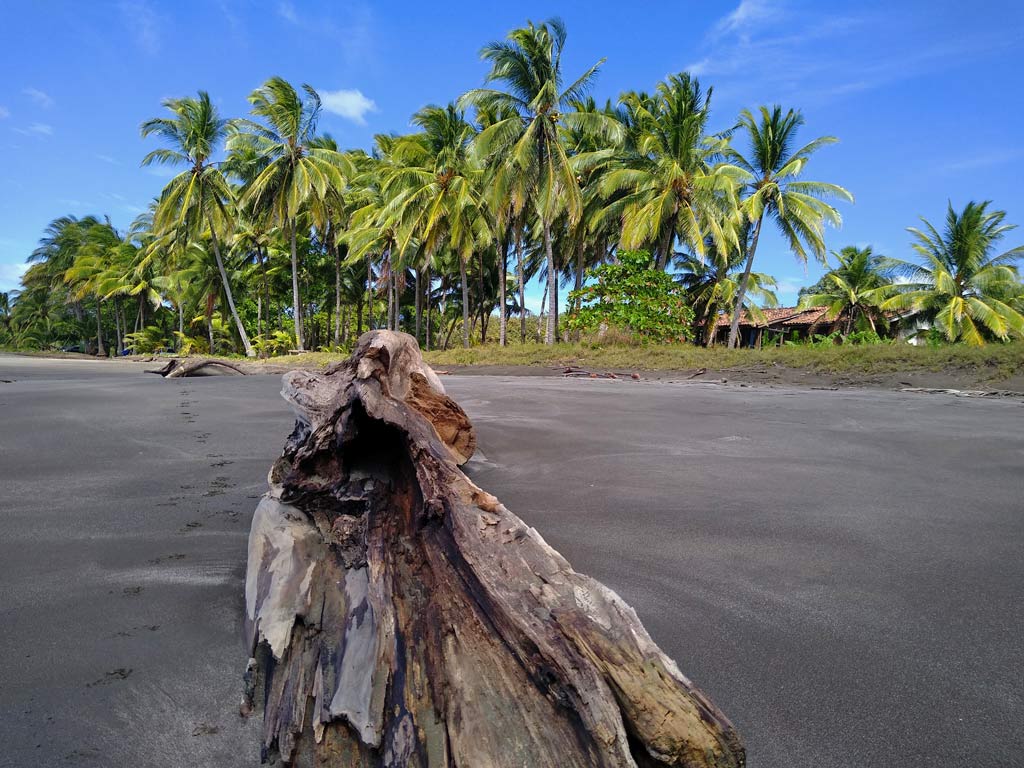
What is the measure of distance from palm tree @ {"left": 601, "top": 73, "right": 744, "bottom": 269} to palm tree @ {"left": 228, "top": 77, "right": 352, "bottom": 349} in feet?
37.6

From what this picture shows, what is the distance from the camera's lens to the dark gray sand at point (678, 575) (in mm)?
1573

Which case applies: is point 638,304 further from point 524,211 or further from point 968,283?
point 968,283

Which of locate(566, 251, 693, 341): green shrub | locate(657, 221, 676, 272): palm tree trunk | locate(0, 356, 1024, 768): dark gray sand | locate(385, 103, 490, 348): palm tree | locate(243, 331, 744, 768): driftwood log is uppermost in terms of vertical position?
locate(385, 103, 490, 348): palm tree

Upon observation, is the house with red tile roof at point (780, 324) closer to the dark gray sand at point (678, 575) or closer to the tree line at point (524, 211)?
the tree line at point (524, 211)

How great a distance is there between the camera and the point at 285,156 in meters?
23.6

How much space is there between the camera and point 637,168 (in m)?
21.9

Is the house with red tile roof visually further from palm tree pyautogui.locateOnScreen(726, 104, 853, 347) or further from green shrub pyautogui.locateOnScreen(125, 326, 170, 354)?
green shrub pyautogui.locateOnScreen(125, 326, 170, 354)

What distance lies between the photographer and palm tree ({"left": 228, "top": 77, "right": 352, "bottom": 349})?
2302 cm

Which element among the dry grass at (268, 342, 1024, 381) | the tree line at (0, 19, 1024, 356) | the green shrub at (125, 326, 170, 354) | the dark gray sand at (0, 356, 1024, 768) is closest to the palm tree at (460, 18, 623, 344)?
the tree line at (0, 19, 1024, 356)

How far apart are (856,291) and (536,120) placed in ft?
63.9

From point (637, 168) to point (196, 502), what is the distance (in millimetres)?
21459

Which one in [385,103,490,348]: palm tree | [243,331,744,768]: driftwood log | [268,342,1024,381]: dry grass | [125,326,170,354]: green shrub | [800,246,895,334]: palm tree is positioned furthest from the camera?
[125,326,170,354]: green shrub

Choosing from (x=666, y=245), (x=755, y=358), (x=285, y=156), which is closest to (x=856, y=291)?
(x=666, y=245)

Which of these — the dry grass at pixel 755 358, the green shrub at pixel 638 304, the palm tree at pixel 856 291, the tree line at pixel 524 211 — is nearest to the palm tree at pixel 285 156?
the tree line at pixel 524 211
